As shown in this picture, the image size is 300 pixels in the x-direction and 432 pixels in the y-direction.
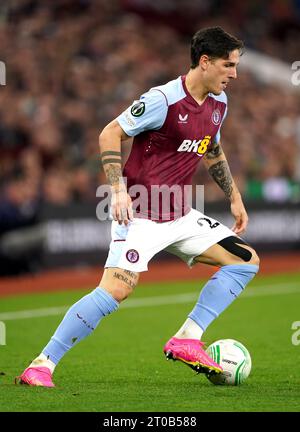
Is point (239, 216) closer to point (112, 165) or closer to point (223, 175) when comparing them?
point (223, 175)

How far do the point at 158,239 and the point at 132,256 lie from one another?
10.7 inches

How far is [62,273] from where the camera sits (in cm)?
1653

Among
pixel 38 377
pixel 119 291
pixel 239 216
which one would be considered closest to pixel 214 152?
pixel 239 216

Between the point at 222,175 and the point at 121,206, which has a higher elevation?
the point at 222,175

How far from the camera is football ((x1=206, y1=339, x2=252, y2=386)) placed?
22.4ft

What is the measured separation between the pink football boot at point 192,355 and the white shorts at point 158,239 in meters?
0.61

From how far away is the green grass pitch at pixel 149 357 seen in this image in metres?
5.93

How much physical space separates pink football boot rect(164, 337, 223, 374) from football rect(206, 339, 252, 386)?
3.5 inches

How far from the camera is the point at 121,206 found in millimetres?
6281

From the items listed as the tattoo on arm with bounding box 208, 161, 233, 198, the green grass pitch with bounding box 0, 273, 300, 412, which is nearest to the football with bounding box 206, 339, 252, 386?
the green grass pitch with bounding box 0, 273, 300, 412
